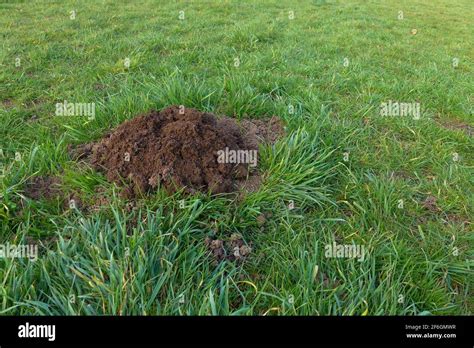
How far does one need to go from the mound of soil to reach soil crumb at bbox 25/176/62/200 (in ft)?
1.06

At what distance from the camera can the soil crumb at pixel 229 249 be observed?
251 centimetres

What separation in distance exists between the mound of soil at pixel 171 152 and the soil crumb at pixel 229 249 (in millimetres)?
420

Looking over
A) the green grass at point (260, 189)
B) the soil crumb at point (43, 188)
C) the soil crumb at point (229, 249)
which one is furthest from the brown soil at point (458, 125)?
the soil crumb at point (43, 188)

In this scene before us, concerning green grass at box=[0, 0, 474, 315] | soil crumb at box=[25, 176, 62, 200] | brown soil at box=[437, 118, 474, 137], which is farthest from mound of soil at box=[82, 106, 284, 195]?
brown soil at box=[437, 118, 474, 137]

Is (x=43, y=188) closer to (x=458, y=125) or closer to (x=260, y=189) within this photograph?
(x=260, y=189)

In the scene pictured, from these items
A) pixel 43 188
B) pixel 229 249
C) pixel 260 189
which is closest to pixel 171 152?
pixel 260 189

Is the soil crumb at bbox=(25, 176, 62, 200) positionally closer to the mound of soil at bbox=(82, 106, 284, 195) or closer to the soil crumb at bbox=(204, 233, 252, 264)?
the mound of soil at bbox=(82, 106, 284, 195)

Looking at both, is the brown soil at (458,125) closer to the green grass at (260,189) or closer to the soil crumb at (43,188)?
the green grass at (260,189)

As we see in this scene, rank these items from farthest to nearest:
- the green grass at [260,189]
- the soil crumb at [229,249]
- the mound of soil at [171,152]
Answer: the mound of soil at [171,152]
the soil crumb at [229,249]
the green grass at [260,189]

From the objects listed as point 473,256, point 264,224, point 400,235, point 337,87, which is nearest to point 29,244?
point 264,224

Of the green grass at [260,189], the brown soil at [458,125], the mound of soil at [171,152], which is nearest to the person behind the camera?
the green grass at [260,189]

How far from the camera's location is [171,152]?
2.99 meters

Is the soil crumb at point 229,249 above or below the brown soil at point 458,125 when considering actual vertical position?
below

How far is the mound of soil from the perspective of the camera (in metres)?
2.89
